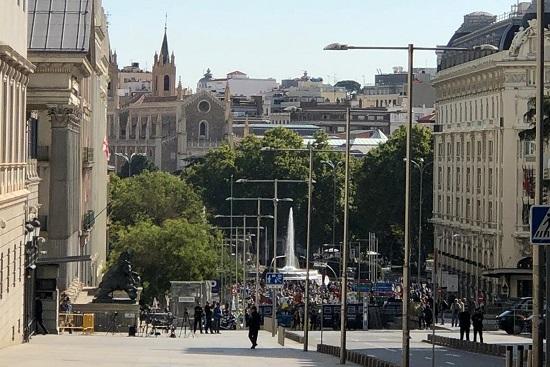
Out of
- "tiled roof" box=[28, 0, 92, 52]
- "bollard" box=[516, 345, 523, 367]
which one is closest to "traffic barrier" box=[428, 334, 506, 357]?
"bollard" box=[516, 345, 523, 367]

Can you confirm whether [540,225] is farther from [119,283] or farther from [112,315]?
[119,283]

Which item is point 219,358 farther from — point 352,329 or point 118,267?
point 352,329

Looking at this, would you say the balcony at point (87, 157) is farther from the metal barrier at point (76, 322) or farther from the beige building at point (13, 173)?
the beige building at point (13, 173)

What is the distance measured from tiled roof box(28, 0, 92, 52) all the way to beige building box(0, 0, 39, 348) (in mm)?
21808

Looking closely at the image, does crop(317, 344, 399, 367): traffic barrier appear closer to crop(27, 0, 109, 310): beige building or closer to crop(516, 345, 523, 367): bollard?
crop(516, 345, 523, 367): bollard

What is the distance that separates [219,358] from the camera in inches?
1746

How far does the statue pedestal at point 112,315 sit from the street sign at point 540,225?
39.6m

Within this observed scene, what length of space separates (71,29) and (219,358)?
3314cm

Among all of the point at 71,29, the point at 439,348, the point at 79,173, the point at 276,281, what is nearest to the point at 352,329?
the point at 276,281

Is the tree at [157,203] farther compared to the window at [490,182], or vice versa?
the tree at [157,203]

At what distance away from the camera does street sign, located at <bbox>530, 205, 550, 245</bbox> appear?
2856 cm

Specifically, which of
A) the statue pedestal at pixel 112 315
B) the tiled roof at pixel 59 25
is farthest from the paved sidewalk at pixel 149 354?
the tiled roof at pixel 59 25

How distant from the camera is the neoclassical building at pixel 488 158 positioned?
108 meters

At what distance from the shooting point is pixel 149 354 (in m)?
44.5
